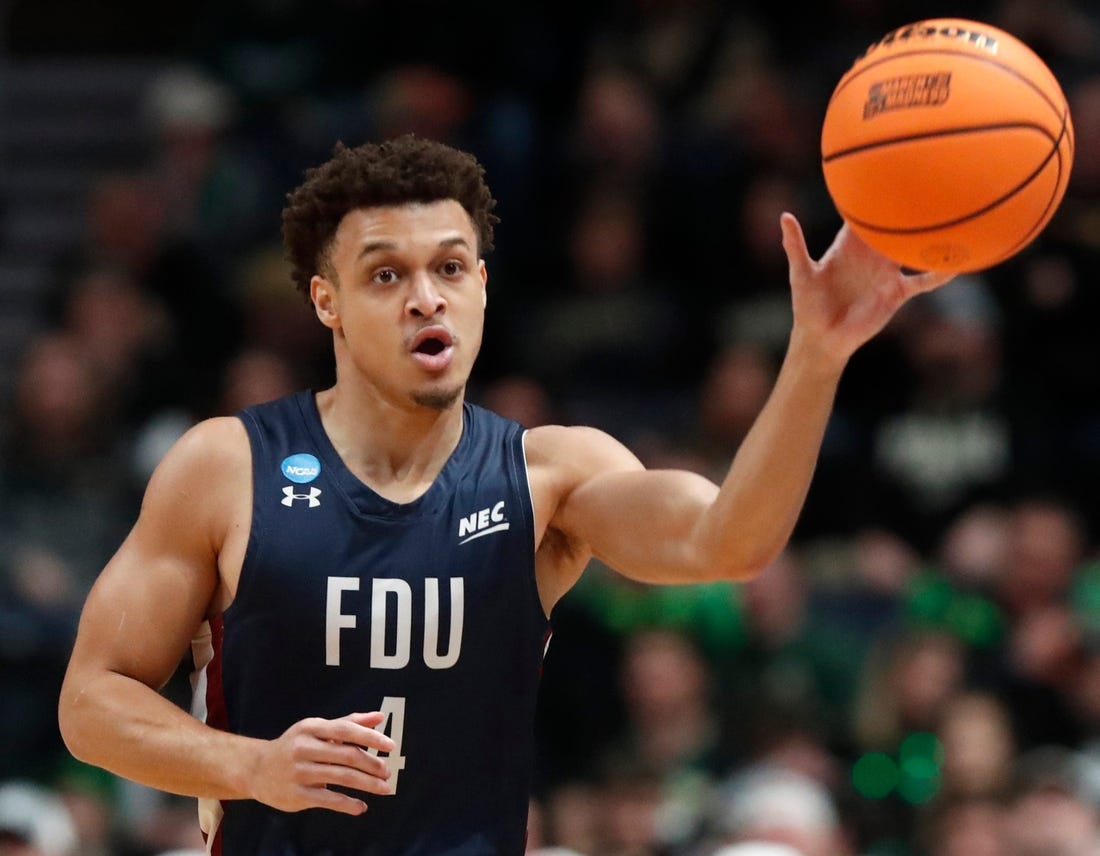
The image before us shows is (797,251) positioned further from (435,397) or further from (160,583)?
(160,583)

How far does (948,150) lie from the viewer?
429 centimetres

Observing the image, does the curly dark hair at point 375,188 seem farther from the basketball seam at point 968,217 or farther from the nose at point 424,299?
the basketball seam at point 968,217

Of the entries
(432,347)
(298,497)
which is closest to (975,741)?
(432,347)

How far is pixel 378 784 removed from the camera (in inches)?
160

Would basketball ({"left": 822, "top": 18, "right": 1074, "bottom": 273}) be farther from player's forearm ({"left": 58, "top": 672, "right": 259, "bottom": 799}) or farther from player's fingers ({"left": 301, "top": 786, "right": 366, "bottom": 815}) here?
player's forearm ({"left": 58, "top": 672, "right": 259, "bottom": 799})

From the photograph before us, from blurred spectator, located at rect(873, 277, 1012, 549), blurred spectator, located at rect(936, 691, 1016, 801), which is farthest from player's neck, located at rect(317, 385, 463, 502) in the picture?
blurred spectator, located at rect(873, 277, 1012, 549)

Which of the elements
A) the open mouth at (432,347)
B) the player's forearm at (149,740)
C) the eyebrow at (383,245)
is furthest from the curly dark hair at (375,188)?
the player's forearm at (149,740)

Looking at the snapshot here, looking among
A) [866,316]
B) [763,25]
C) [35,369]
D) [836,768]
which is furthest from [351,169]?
[763,25]

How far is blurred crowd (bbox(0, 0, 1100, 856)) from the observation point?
8297 mm

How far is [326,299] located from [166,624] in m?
1.00

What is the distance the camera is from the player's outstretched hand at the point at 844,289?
13.8 feet

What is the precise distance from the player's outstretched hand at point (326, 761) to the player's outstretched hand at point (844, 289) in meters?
1.32

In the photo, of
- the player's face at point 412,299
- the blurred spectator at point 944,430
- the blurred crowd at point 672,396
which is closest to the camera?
the player's face at point 412,299

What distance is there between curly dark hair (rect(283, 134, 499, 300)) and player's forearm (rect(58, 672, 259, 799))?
4.19 ft
